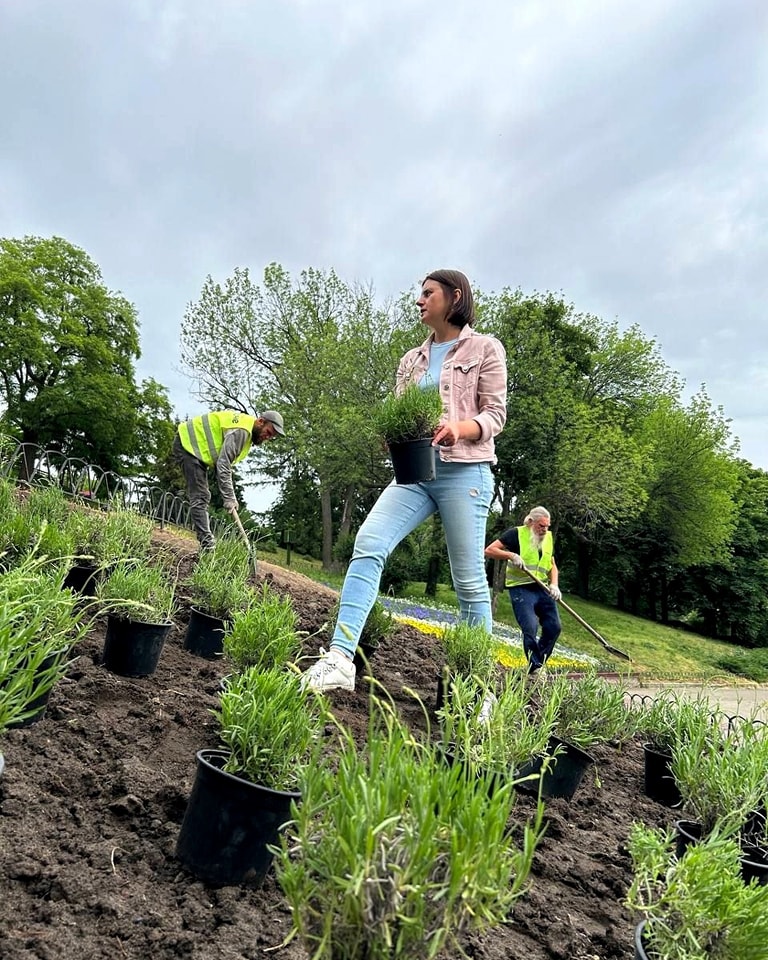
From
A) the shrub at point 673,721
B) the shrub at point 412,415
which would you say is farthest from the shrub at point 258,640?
the shrub at point 673,721

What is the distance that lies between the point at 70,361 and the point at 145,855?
93.6 feet

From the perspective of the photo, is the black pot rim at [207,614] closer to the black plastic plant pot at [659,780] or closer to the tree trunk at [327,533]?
the black plastic plant pot at [659,780]

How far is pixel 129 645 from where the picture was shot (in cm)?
287

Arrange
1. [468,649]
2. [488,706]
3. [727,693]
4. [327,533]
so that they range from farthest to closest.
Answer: [327,533] < [727,693] < [468,649] < [488,706]

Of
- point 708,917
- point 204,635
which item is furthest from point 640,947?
point 204,635

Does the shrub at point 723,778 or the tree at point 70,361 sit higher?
the tree at point 70,361

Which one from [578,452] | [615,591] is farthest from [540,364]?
[615,591]

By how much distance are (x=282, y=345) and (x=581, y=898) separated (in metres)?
27.1

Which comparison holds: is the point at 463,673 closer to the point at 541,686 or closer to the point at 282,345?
the point at 541,686

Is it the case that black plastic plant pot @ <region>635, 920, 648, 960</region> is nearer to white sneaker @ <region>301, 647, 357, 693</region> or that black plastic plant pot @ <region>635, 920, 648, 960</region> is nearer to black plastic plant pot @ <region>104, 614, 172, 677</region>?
white sneaker @ <region>301, 647, 357, 693</region>

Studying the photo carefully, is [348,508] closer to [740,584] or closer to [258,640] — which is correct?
[258,640]

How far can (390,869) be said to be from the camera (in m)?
1.01

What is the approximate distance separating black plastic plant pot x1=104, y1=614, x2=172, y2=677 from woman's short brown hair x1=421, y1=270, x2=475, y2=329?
218 centimetres

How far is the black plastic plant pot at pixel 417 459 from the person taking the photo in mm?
3137
